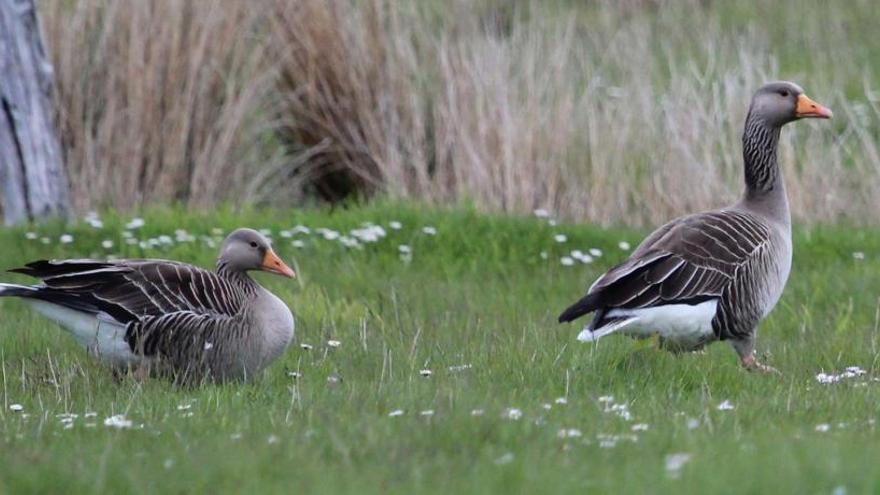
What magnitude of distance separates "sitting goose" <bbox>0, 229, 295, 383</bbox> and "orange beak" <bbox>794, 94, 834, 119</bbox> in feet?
12.1

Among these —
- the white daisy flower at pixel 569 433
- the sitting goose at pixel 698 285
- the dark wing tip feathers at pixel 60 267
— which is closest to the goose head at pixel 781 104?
the sitting goose at pixel 698 285

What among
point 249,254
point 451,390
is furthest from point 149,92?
point 451,390

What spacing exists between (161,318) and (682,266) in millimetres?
2809

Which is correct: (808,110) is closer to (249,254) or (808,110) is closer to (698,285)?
(698,285)

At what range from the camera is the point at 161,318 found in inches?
295

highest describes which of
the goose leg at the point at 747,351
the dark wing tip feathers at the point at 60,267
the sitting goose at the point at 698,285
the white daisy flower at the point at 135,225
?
the dark wing tip feathers at the point at 60,267

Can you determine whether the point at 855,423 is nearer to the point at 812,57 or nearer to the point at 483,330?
the point at 483,330

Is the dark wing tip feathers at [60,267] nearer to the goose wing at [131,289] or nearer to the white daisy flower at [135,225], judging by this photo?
the goose wing at [131,289]

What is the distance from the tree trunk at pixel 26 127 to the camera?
38.8ft

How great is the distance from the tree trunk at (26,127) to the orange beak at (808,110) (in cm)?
590

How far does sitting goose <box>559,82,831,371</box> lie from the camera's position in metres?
7.95

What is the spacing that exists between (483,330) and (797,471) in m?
4.25

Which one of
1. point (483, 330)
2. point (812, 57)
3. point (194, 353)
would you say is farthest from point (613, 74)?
point (194, 353)

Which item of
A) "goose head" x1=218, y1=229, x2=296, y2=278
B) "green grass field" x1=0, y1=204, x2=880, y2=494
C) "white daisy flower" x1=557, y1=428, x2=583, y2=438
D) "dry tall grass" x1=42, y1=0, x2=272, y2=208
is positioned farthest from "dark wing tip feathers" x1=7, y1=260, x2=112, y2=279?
"dry tall grass" x1=42, y1=0, x2=272, y2=208
